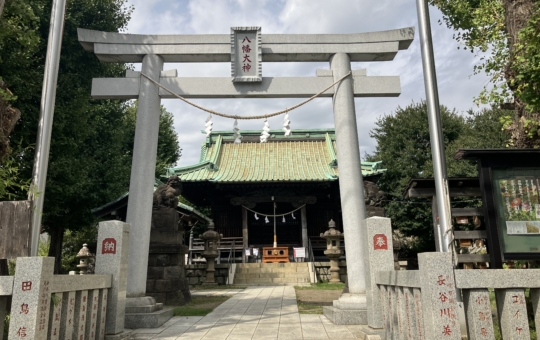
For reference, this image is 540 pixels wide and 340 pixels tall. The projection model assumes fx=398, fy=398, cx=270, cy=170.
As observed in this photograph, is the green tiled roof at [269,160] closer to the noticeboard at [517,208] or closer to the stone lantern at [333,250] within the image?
the stone lantern at [333,250]

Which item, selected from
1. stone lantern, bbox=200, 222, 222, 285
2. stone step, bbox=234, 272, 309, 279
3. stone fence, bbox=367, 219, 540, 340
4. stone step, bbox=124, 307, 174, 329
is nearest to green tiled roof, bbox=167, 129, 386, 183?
stone lantern, bbox=200, 222, 222, 285

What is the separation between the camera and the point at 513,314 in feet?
13.0

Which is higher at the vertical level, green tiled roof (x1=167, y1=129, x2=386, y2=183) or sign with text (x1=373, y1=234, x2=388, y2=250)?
green tiled roof (x1=167, y1=129, x2=386, y2=183)

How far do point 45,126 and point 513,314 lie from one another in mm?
6564

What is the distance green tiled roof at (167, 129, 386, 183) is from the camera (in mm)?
20859

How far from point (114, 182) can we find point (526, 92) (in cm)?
1562

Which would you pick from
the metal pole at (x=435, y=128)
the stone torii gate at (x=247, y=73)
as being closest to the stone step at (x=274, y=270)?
the stone torii gate at (x=247, y=73)

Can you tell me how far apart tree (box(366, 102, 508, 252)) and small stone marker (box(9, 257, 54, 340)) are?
71.9 ft

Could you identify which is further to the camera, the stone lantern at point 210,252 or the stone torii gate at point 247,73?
the stone lantern at point 210,252

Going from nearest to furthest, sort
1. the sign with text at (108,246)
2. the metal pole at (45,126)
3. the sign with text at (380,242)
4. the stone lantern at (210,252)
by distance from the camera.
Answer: the metal pole at (45,126) < the sign with text at (380,242) < the sign with text at (108,246) < the stone lantern at (210,252)

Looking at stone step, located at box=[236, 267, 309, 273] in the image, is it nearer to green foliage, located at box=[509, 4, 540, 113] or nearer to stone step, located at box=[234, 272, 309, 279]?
stone step, located at box=[234, 272, 309, 279]

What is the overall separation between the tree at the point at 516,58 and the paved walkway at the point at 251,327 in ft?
16.4

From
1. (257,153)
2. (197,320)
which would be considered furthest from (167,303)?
(257,153)

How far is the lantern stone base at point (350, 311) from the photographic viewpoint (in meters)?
7.34
